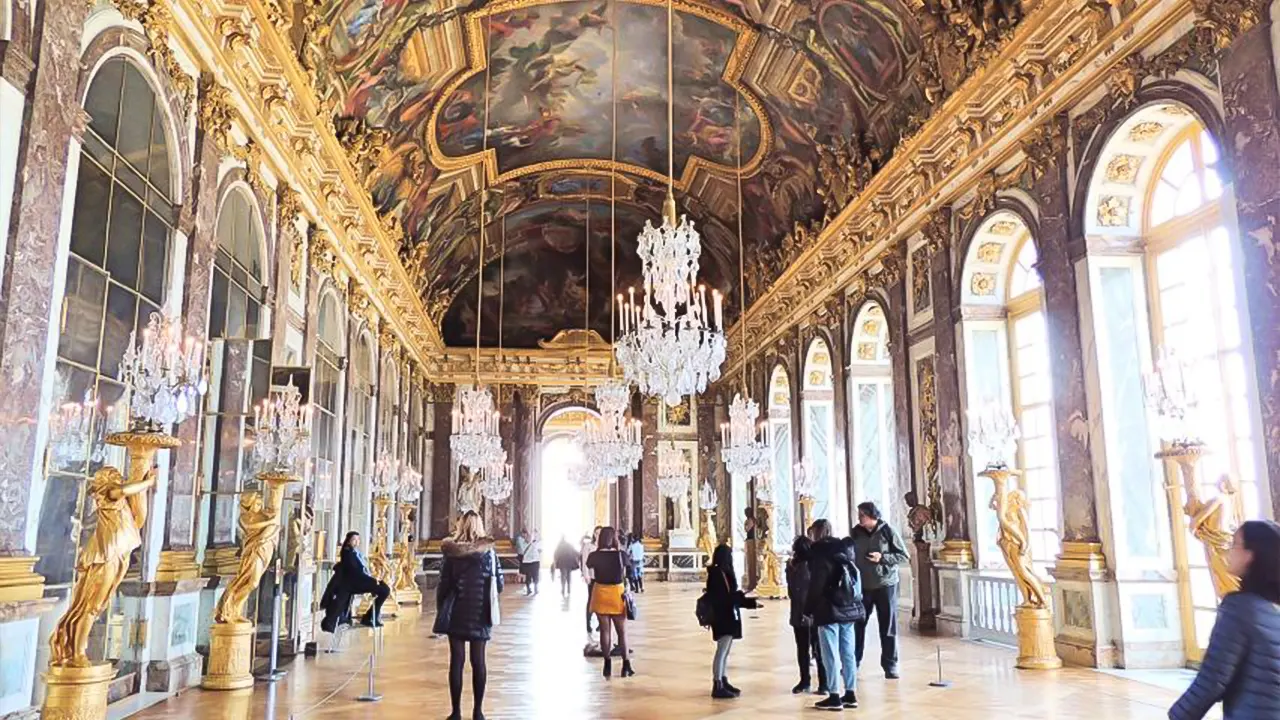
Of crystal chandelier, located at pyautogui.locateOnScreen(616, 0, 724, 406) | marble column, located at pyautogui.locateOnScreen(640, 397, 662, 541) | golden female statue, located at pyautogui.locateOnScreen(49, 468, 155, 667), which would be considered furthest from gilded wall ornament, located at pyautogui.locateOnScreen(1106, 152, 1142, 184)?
marble column, located at pyautogui.locateOnScreen(640, 397, 662, 541)

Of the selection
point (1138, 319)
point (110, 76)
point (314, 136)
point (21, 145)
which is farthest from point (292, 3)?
point (1138, 319)

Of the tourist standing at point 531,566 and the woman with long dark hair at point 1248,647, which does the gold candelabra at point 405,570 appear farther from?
the woman with long dark hair at point 1248,647

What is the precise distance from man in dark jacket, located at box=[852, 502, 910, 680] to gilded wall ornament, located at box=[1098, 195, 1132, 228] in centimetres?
361

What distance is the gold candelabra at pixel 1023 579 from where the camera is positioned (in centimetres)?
834

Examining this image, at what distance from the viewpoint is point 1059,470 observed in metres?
9.13

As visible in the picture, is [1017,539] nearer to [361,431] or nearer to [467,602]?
[467,602]

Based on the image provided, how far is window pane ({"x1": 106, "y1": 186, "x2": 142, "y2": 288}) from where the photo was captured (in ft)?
22.0

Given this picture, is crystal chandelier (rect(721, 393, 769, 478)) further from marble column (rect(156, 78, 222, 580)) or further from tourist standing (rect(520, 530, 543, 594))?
tourist standing (rect(520, 530, 543, 594))

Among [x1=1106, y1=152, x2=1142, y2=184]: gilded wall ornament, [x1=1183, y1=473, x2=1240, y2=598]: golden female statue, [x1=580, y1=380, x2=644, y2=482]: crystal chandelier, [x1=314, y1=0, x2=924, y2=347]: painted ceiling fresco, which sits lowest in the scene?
[x1=1183, y1=473, x2=1240, y2=598]: golden female statue

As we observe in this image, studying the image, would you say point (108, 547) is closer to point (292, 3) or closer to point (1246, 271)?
point (292, 3)

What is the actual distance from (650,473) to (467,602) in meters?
19.5

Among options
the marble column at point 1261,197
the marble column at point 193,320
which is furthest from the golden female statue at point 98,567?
the marble column at point 1261,197

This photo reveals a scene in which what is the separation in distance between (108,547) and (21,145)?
7.80 ft

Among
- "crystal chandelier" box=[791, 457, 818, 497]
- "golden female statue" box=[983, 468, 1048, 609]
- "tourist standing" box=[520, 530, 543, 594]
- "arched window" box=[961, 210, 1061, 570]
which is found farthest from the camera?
"tourist standing" box=[520, 530, 543, 594]
